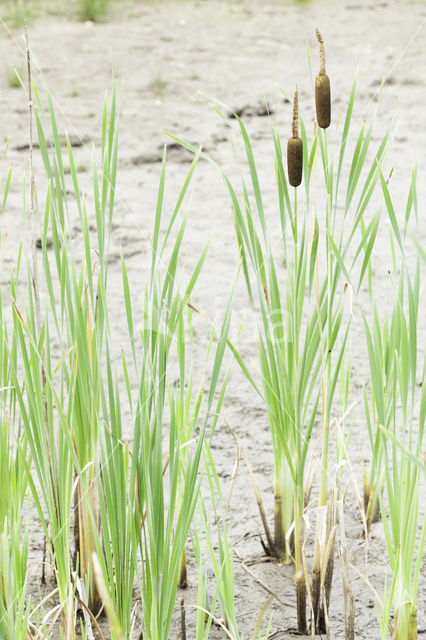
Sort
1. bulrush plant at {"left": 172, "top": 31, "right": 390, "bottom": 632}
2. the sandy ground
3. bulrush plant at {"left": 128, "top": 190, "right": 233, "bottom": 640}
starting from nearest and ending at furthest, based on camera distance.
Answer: bulrush plant at {"left": 128, "top": 190, "right": 233, "bottom": 640} < bulrush plant at {"left": 172, "top": 31, "right": 390, "bottom": 632} < the sandy ground

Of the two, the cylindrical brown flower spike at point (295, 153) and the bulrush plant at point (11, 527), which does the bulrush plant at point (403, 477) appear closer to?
the cylindrical brown flower spike at point (295, 153)

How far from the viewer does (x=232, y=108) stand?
3.94 meters

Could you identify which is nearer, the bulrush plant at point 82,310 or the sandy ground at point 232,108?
the bulrush plant at point 82,310

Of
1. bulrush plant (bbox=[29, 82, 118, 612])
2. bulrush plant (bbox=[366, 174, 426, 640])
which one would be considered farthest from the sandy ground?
bulrush plant (bbox=[366, 174, 426, 640])

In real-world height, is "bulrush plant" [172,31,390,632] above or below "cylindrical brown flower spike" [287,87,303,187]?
below

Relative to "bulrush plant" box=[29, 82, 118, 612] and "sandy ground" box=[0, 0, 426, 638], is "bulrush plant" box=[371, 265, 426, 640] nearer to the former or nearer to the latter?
"sandy ground" box=[0, 0, 426, 638]

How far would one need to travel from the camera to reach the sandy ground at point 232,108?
158cm

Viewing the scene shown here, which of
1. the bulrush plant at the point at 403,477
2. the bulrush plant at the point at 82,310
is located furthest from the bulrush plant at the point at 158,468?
the bulrush plant at the point at 403,477

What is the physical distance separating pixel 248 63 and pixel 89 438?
3478 mm

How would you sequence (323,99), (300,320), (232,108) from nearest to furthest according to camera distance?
(323,99) < (300,320) < (232,108)

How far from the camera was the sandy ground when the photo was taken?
5.20 feet

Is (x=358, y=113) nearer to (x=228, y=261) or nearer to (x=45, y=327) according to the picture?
(x=228, y=261)

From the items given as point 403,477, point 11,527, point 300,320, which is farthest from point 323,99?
point 11,527

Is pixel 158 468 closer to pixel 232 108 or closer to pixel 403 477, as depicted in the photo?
pixel 403 477
